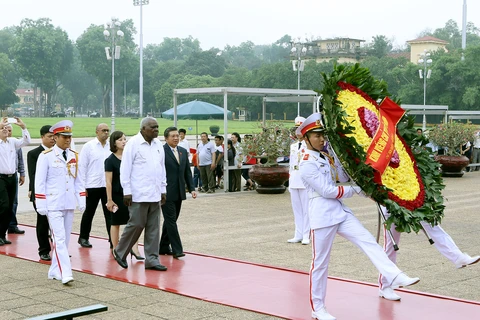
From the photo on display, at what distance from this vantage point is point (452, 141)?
22516 mm

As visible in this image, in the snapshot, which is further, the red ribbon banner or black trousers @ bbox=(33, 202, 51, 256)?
black trousers @ bbox=(33, 202, 51, 256)

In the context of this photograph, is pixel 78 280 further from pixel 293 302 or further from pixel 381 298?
pixel 381 298

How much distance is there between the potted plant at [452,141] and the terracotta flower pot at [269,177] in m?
7.04

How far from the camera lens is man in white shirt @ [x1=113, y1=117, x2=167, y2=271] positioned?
8.49 meters

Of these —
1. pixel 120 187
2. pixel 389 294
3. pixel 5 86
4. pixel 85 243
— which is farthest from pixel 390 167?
pixel 5 86

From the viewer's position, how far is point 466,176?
76.9 feet

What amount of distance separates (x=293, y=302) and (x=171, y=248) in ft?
10.2

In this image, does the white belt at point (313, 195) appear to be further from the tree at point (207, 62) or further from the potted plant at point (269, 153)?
the tree at point (207, 62)

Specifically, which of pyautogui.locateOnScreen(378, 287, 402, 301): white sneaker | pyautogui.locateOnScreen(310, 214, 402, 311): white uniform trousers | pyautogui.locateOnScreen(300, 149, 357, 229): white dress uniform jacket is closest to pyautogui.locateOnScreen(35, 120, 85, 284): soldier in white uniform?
pyautogui.locateOnScreen(310, 214, 402, 311): white uniform trousers

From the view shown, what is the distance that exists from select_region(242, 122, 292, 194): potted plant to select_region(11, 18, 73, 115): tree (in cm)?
10332

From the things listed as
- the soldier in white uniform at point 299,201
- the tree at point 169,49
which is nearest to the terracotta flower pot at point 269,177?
the soldier in white uniform at point 299,201

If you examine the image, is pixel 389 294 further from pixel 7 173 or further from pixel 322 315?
pixel 7 173

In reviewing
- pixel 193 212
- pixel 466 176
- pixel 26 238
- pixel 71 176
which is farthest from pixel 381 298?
pixel 466 176

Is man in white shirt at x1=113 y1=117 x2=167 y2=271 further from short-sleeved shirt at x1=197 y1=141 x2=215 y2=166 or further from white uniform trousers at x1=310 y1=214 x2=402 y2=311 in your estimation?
short-sleeved shirt at x1=197 y1=141 x2=215 y2=166
